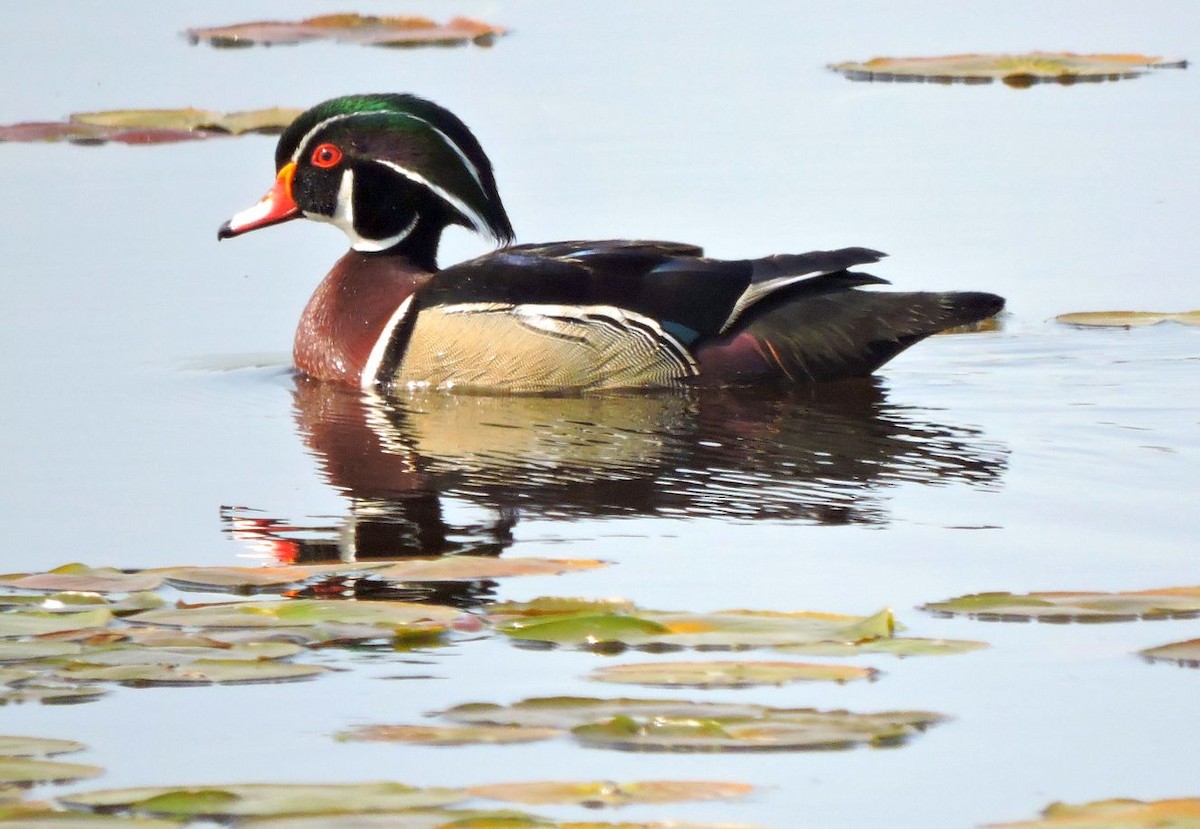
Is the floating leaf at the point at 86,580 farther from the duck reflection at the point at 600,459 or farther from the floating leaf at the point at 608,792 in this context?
the floating leaf at the point at 608,792

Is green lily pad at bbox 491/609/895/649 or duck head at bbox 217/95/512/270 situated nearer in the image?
green lily pad at bbox 491/609/895/649

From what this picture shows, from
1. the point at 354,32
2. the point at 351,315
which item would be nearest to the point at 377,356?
the point at 351,315

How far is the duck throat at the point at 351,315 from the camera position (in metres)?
10.3

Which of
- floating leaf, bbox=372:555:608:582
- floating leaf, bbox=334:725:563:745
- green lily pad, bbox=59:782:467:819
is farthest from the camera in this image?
floating leaf, bbox=372:555:608:582

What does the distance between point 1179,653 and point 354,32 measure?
1263cm

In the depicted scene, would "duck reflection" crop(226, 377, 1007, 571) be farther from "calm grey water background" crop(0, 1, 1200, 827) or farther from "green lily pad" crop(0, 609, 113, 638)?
"green lily pad" crop(0, 609, 113, 638)

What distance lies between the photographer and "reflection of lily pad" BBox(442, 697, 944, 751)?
4.86 m

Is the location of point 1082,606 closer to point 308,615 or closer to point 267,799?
point 308,615

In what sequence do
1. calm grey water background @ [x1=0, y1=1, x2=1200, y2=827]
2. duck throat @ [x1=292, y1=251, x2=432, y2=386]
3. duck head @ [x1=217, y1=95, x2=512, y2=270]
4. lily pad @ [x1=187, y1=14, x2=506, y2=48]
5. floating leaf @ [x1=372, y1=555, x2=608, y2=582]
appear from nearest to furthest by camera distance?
1. calm grey water background @ [x1=0, y1=1, x2=1200, y2=827]
2. floating leaf @ [x1=372, y1=555, x2=608, y2=582]
3. duck throat @ [x1=292, y1=251, x2=432, y2=386]
4. duck head @ [x1=217, y1=95, x2=512, y2=270]
5. lily pad @ [x1=187, y1=14, x2=506, y2=48]

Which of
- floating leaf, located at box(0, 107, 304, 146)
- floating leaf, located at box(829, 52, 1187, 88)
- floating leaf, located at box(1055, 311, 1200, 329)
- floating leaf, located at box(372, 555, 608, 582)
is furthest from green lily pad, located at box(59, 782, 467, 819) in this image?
floating leaf, located at box(829, 52, 1187, 88)

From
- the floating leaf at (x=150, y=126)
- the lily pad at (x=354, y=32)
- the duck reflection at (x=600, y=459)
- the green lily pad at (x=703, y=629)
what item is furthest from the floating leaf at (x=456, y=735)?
the lily pad at (x=354, y=32)

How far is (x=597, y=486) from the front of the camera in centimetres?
796

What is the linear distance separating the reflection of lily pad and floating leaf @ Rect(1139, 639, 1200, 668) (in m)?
0.72

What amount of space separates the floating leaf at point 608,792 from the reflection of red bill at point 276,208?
21.1ft
